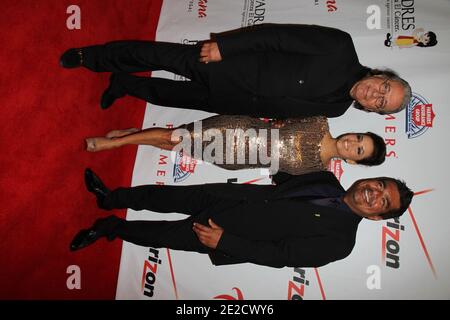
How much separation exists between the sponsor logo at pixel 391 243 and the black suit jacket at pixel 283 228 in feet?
1.86

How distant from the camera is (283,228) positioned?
2.08m

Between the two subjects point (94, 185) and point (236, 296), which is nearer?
point (94, 185)

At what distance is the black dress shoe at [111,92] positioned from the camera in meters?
2.55

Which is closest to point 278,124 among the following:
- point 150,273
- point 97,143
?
point 97,143

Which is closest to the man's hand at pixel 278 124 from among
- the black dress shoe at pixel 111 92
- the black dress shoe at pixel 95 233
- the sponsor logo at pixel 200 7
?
the black dress shoe at pixel 111 92

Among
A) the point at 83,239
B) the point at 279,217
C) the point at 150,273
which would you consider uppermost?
the point at 279,217

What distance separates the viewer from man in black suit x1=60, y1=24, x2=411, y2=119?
1907 millimetres

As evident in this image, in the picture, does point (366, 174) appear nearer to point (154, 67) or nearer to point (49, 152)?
point (154, 67)

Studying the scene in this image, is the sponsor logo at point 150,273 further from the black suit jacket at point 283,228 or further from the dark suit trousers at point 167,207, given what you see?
the black suit jacket at point 283,228

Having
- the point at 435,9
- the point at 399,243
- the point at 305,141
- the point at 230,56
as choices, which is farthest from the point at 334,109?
the point at 435,9

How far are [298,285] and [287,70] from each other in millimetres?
1664

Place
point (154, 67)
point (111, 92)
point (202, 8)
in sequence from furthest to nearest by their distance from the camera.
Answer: point (202, 8)
point (111, 92)
point (154, 67)

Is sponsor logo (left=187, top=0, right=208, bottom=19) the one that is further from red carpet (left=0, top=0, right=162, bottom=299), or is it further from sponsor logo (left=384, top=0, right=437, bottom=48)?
sponsor logo (left=384, top=0, right=437, bottom=48)

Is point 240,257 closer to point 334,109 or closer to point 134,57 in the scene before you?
point 334,109
